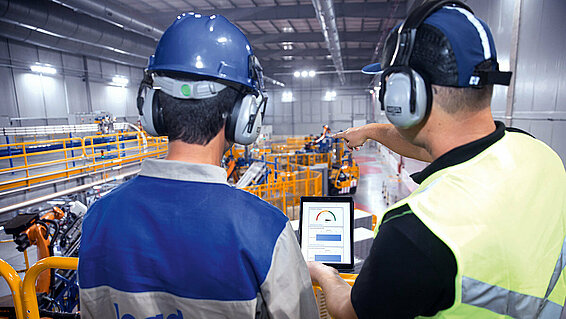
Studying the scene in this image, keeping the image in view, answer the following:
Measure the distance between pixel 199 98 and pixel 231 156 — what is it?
12.2 metres

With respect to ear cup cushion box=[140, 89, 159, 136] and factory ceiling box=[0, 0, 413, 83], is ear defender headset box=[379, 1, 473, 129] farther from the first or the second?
factory ceiling box=[0, 0, 413, 83]

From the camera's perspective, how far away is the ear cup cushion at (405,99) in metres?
1.16

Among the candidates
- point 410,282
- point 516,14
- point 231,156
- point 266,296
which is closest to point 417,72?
point 410,282

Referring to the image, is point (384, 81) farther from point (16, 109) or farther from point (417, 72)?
point (16, 109)

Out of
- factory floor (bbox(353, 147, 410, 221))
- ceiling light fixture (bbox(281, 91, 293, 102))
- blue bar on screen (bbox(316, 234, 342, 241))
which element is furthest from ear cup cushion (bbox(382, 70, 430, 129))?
ceiling light fixture (bbox(281, 91, 293, 102))

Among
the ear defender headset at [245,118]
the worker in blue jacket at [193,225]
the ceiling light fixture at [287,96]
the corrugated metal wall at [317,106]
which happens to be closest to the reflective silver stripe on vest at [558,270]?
the worker in blue jacket at [193,225]

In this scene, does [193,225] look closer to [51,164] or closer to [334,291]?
[334,291]

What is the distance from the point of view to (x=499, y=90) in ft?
16.8

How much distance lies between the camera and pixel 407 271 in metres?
1.00

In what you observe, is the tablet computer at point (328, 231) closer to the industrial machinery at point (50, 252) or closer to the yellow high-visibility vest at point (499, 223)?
the yellow high-visibility vest at point (499, 223)

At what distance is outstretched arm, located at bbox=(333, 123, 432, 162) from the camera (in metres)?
1.96

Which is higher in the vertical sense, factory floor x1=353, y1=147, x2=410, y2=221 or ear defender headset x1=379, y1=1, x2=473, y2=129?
ear defender headset x1=379, y1=1, x2=473, y2=129

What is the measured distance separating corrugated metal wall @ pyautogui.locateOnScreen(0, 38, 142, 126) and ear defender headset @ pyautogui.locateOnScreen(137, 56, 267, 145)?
835 inches

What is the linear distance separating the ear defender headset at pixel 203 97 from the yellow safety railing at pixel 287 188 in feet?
20.4
